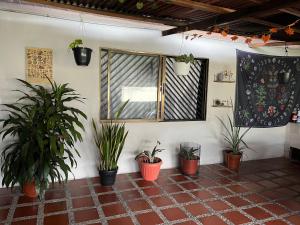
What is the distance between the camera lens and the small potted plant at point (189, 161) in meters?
3.60

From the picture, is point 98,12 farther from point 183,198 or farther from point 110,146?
point 183,198

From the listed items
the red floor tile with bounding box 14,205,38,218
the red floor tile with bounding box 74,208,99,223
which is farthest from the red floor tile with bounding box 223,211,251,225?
the red floor tile with bounding box 14,205,38,218

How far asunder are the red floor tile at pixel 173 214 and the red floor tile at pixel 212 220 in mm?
187

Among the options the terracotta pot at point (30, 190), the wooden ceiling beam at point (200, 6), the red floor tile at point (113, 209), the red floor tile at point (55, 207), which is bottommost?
the red floor tile at point (113, 209)

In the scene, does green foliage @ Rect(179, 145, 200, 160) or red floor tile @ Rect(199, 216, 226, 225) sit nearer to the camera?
red floor tile @ Rect(199, 216, 226, 225)

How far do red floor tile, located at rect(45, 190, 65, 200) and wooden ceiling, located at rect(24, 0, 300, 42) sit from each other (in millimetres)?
2035

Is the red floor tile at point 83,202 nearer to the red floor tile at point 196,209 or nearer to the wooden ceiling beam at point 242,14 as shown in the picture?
the red floor tile at point 196,209

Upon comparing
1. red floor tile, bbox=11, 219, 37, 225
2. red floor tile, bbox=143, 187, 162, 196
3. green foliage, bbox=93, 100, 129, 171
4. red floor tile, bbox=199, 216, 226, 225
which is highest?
green foliage, bbox=93, 100, 129, 171

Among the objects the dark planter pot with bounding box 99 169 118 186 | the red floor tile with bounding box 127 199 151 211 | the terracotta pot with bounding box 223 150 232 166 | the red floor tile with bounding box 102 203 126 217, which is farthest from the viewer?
the terracotta pot with bounding box 223 150 232 166

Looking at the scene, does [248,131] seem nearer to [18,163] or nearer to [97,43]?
[97,43]

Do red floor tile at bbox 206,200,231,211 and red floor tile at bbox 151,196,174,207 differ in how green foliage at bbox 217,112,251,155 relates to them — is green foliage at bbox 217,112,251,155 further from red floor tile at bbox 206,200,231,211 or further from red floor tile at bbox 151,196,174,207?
red floor tile at bbox 151,196,174,207

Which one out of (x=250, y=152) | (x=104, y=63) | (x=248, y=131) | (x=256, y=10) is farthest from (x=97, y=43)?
(x=250, y=152)

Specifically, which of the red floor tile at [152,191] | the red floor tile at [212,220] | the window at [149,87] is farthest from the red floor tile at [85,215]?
the window at [149,87]

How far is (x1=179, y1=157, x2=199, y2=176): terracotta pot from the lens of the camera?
11.8 feet
